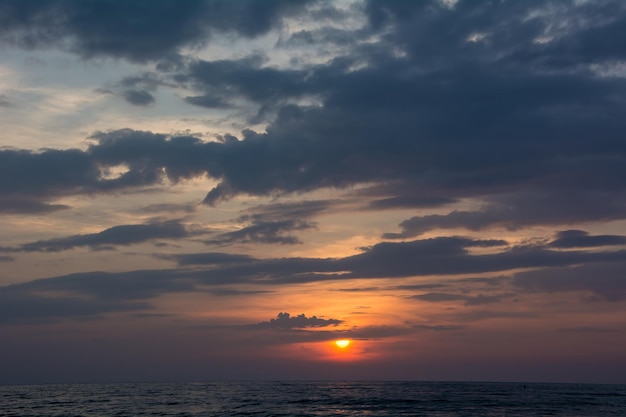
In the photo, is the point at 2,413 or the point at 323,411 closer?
the point at 2,413

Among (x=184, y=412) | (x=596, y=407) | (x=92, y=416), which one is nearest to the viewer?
(x=92, y=416)

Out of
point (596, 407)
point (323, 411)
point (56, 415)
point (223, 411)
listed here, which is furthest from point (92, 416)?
point (596, 407)

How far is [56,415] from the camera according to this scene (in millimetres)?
118375

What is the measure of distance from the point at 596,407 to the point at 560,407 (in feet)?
33.2

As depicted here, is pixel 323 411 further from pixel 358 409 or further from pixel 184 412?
pixel 184 412

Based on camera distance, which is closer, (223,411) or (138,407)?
(223,411)

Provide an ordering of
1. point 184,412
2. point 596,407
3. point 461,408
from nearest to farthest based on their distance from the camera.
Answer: point 184,412, point 461,408, point 596,407

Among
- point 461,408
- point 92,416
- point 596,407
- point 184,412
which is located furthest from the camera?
point 596,407

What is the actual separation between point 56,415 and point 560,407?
10851 cm

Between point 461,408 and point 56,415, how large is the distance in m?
83.4

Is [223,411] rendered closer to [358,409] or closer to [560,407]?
[358,409]

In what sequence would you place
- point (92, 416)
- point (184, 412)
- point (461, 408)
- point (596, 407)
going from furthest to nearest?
point (596, 407), point (461, 408), point (184, 412), point (92, 416)

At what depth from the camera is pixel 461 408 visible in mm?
138125

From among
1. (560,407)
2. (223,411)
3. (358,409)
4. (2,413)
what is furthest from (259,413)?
(560,407)
